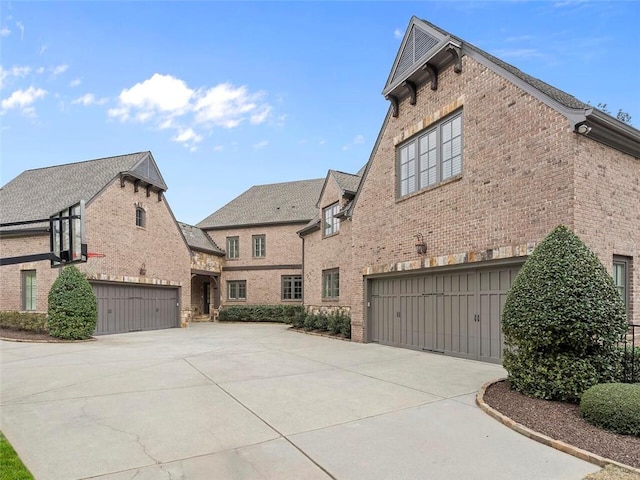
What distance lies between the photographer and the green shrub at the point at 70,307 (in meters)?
15.0

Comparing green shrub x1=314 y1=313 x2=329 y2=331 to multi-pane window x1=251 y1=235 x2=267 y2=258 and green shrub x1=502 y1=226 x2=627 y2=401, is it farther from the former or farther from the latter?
green shrub x1=502 y1=226 x2=627 y2=401

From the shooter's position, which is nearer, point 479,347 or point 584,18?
point 479,347

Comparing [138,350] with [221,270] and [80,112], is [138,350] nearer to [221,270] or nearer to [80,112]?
[80,112]

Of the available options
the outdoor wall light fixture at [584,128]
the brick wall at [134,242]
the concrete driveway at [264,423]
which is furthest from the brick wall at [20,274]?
the outdoor wall light fixture at [584,128]

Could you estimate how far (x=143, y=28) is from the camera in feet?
42.0

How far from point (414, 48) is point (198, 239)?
809 inches

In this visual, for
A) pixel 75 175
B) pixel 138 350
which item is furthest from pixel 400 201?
pixel 75 175

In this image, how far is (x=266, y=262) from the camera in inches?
1121

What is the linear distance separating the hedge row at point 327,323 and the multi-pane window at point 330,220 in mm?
4006

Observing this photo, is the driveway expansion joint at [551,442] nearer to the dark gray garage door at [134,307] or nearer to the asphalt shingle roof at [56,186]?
the dark gray garage door at [134,307]

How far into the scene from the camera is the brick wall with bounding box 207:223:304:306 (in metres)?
27.9

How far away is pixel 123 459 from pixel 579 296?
237 inches

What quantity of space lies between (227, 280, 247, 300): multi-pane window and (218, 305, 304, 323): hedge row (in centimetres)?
120

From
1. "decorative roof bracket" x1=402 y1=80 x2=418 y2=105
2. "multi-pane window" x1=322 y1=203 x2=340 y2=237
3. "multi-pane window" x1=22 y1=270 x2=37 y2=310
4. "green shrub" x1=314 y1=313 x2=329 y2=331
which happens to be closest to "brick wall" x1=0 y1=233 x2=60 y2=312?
"multi-pane window" x1=22 y1=270 x2=37 y2=310
